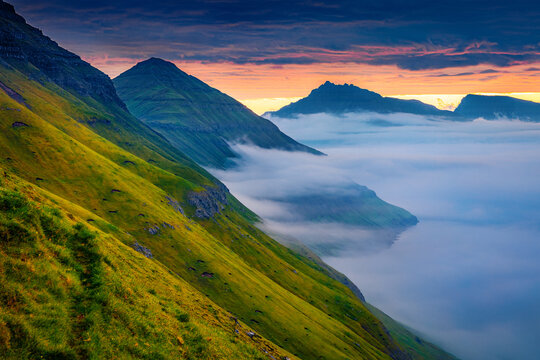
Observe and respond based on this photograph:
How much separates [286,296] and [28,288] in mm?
134461

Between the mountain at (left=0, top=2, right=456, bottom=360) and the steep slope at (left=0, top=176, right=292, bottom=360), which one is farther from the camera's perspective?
the mountain at (left=0, top=2, right=456, bottom=360)

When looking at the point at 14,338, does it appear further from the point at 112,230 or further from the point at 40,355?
the point at 112,230

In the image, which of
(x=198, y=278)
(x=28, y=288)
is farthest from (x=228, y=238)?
(x=28, y=288)

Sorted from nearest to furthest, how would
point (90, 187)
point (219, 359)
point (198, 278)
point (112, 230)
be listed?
point (219, 359)
point (112, 230)
point (198, 278)
point (90, 187)

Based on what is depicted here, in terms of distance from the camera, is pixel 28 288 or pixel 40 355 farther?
pixel 28 288

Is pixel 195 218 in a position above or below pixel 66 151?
below

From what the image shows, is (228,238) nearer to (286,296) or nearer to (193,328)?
(286,296)

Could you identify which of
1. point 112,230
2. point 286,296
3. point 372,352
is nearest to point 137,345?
point 112,230

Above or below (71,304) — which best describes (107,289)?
above

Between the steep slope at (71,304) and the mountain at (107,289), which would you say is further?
the mountain at (107,289)

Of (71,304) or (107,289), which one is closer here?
(71,304)

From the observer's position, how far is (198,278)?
386 ft

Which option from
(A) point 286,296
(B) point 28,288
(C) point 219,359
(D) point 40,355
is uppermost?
(B) point 28,288

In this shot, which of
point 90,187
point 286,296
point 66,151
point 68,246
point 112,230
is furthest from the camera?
point 286,296
